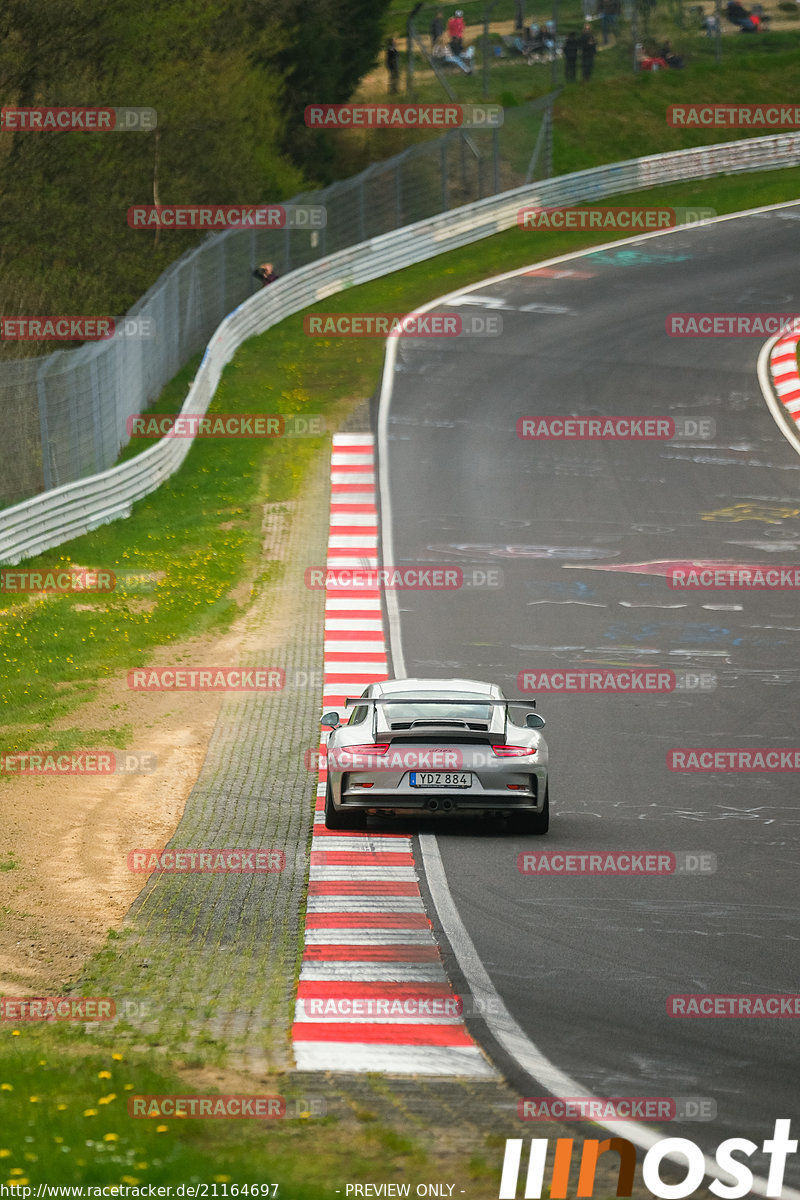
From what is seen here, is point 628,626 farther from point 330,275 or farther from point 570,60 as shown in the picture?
point 570,60

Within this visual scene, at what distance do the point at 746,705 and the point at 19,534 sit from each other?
10.6 metres

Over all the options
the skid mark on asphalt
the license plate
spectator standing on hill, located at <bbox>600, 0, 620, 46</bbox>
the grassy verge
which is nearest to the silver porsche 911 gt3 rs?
→ the license plate

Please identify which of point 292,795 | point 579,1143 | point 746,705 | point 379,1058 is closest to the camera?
point 579,1143

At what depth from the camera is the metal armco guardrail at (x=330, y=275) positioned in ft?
76.0

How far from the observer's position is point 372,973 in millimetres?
9672

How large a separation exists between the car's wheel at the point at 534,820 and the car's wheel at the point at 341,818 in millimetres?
1247

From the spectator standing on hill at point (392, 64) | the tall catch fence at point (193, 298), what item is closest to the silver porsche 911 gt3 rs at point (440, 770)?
the tall catch fence at point (193, 298)

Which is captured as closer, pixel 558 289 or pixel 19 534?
pixel 19 534

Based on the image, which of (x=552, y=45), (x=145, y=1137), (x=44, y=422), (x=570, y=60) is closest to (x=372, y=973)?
(x=145, y=1137)

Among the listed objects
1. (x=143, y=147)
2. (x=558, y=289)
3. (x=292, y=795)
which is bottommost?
(x=292, y=795)

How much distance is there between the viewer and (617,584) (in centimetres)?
2223

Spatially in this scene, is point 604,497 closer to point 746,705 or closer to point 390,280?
point 746,705

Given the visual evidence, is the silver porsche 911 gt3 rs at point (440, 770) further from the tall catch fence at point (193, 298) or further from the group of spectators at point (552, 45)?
the group of spectators at point (552, 45)

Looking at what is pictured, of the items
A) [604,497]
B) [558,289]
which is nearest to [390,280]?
[558,289]
